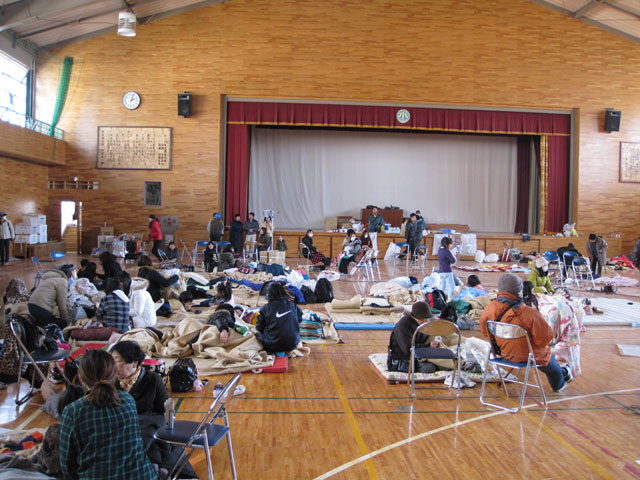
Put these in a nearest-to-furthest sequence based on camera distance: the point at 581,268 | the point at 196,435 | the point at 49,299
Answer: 1. the point at 196,435
2. the point at 49,299
3. the point at 581,268

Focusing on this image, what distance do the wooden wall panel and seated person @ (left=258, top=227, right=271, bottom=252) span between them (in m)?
3.34

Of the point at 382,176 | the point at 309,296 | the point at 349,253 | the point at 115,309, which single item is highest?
the point at 382,176

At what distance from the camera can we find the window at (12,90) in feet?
46.3

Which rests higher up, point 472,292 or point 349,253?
point 349,253

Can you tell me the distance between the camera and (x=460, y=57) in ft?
55.6

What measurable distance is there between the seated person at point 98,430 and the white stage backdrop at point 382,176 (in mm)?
17632

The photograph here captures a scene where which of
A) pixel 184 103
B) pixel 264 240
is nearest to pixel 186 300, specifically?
pixel 264 240

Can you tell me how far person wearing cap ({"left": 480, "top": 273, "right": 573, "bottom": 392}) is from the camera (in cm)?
430

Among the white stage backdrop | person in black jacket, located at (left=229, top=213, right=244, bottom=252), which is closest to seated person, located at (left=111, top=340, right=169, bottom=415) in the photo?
person in black jacket, located at (left=229, top=213, right=244, bottom=252)

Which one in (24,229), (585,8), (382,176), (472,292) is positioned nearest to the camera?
(472,292)

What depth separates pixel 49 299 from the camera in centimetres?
582

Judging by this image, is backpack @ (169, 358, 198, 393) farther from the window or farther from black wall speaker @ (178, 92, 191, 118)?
black wall speaker @ (178, 92, 191, 118)

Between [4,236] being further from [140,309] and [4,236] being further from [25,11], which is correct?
[140,309]

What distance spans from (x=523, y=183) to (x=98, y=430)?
20688mm
